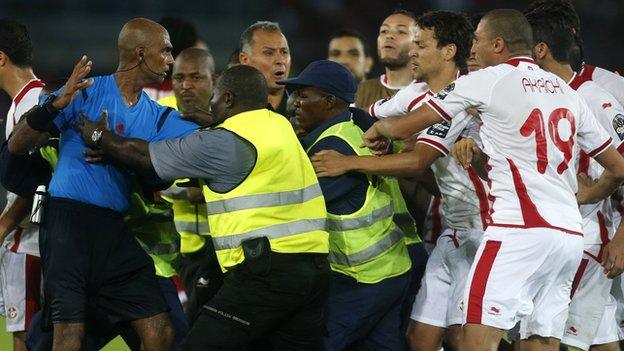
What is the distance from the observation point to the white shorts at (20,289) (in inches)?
289

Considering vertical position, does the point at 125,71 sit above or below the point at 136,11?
above

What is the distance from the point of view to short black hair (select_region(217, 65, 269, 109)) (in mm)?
5902

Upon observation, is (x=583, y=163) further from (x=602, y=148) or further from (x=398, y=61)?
(x=398, y=61)

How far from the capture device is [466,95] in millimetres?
5949

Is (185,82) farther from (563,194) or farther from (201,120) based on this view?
(563,194)

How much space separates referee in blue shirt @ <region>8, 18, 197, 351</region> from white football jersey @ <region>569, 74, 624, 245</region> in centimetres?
221

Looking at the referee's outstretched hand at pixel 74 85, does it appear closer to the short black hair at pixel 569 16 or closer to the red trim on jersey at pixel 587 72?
the short black hair at pixel 569 16

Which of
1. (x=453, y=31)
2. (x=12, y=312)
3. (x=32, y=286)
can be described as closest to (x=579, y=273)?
(x=453, y=31)

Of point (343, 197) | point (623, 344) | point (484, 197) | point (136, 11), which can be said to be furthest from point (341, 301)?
point (136, 11)

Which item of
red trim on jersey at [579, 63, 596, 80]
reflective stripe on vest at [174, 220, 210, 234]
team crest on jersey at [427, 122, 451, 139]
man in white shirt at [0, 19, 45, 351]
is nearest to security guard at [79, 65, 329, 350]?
team crest on jersey at [427, 122, 451, 139]

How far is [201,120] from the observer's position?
6570 millimetres

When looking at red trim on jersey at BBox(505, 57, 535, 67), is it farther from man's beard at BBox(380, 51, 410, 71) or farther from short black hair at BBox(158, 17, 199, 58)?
short black hair at BBox(158, 17, 199, 58)

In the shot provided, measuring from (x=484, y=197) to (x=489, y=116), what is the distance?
39.3 inches

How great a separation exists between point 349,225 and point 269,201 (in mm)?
794
